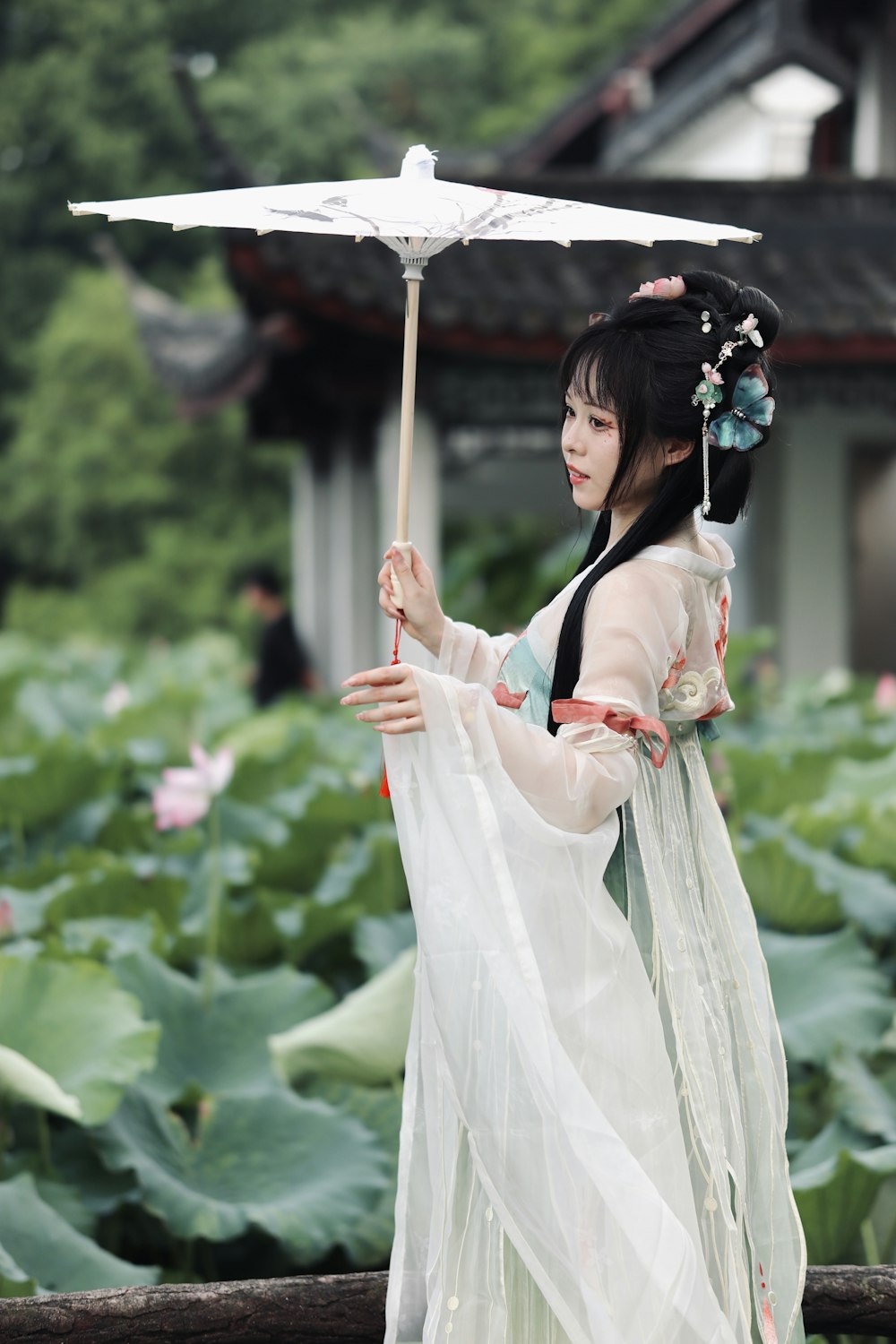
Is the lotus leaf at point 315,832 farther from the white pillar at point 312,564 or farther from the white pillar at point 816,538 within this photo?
the white pillar at point 312,564

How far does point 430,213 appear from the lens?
141 cm

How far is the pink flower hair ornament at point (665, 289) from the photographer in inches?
60.9

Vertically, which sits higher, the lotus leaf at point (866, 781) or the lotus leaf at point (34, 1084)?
the lotus leaf at point (866, 781)

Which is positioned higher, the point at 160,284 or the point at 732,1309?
the point at 160,284

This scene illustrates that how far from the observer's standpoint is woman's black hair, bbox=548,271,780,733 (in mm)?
1522

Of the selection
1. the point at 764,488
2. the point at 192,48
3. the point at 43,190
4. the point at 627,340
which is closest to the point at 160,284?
the point at 43,190

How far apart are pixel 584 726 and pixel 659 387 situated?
1.07ft

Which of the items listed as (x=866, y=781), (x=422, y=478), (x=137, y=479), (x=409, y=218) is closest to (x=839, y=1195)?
(x=409, y=218)

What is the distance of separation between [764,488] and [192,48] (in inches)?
580

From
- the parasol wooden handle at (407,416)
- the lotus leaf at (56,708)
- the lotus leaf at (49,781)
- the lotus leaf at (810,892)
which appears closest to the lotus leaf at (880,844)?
the lotus leaf at (810,892)

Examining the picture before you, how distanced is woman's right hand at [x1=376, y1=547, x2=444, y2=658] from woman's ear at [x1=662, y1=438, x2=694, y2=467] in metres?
0.25

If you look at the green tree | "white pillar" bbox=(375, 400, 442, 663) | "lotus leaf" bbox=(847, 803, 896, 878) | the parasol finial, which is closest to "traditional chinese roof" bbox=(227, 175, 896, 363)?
"white pillar" bbox=(375, 400, 442, 663)

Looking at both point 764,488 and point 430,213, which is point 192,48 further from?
point 430,213

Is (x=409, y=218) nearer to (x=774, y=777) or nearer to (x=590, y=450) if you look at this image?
(x=590, y=450)
